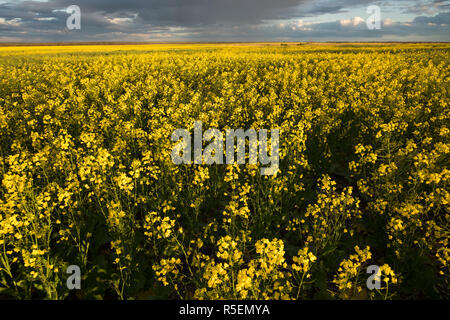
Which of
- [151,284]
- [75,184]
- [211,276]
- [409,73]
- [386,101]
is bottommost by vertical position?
[151,284]

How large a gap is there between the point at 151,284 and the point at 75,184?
7.81 ft

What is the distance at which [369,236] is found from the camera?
4742 mm

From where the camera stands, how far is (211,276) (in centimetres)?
262

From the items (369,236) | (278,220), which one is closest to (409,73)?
(369,236)

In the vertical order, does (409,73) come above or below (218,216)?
above

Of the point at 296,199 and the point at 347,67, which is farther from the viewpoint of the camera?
the point at 347,67

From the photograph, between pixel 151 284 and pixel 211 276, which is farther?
pixel 151 284

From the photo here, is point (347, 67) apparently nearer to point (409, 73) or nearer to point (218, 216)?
point (409, 73)

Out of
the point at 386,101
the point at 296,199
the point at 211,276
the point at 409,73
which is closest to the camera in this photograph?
the point at 211,276
